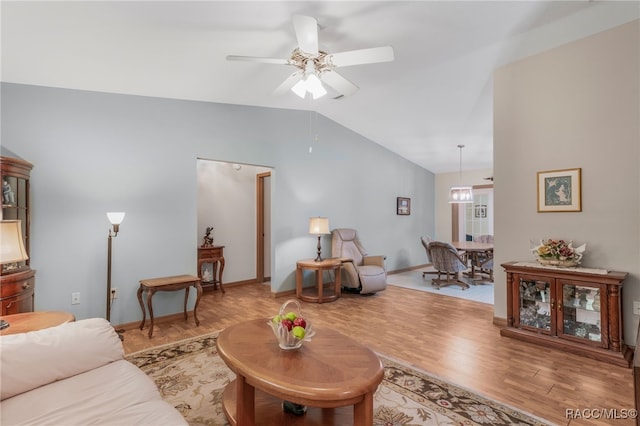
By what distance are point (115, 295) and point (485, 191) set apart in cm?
772

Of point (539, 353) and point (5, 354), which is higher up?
point (5, 354)

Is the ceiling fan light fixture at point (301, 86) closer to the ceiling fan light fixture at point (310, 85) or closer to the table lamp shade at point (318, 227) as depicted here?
the ceiling fan light fixture at point (310, 85)

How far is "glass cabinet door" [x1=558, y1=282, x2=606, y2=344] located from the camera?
2814 mm

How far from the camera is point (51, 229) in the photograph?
10.1 ft

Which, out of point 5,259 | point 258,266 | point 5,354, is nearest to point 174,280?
point 5,259

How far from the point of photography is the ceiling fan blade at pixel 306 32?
6.77 ft

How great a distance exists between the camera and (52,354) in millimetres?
1497

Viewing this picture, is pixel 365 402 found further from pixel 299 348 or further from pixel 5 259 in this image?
pixel 5 259

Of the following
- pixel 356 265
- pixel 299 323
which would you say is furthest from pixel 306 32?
pixel 356 265

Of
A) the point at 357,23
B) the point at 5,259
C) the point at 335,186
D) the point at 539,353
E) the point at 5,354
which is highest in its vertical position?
the point at 357,23

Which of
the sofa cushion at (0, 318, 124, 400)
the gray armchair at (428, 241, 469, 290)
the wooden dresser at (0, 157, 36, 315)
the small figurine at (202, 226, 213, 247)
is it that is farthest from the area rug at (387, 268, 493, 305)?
the wooden dresser at (0, 157, 36, 315)

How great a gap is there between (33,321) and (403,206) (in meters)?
6.54

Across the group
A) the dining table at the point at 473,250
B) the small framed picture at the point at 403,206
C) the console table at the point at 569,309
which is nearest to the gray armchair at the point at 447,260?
the dining table at the point at 473,250

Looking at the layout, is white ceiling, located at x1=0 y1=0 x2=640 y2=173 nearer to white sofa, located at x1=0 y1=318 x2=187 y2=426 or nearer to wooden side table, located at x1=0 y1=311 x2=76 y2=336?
wooden side table, located at x1=0 y1=311 x2=76 y2=336
